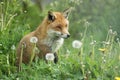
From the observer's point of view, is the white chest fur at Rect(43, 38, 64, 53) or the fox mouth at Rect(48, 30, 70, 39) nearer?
the white chest fur at Rect(43, 38, 64, 53)

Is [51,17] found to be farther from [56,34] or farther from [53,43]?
[53,43]

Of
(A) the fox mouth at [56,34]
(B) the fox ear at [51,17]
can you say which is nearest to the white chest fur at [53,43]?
(A) the fox mouth at [56,34]

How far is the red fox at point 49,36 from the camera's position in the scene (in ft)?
26.2

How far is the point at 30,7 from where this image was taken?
46.7ft

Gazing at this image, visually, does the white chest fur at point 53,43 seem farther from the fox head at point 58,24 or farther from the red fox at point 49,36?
the fox head at point 58,24

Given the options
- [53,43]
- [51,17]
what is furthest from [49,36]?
[51,17]

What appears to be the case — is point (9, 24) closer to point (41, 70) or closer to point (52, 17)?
point (52, 17)

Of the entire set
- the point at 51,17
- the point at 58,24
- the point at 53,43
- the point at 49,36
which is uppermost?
the point at 51,17

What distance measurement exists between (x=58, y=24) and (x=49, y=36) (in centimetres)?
42

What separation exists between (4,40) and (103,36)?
9.20ft

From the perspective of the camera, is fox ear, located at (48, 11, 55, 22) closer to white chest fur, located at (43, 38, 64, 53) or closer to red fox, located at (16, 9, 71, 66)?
red fox, located at (16, 9, 71, 66)

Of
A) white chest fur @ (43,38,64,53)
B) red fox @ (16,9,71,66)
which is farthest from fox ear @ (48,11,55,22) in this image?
white chest fur @ (43,38,64,53)

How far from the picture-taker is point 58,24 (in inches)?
349

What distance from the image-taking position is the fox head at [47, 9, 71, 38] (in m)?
8.70
